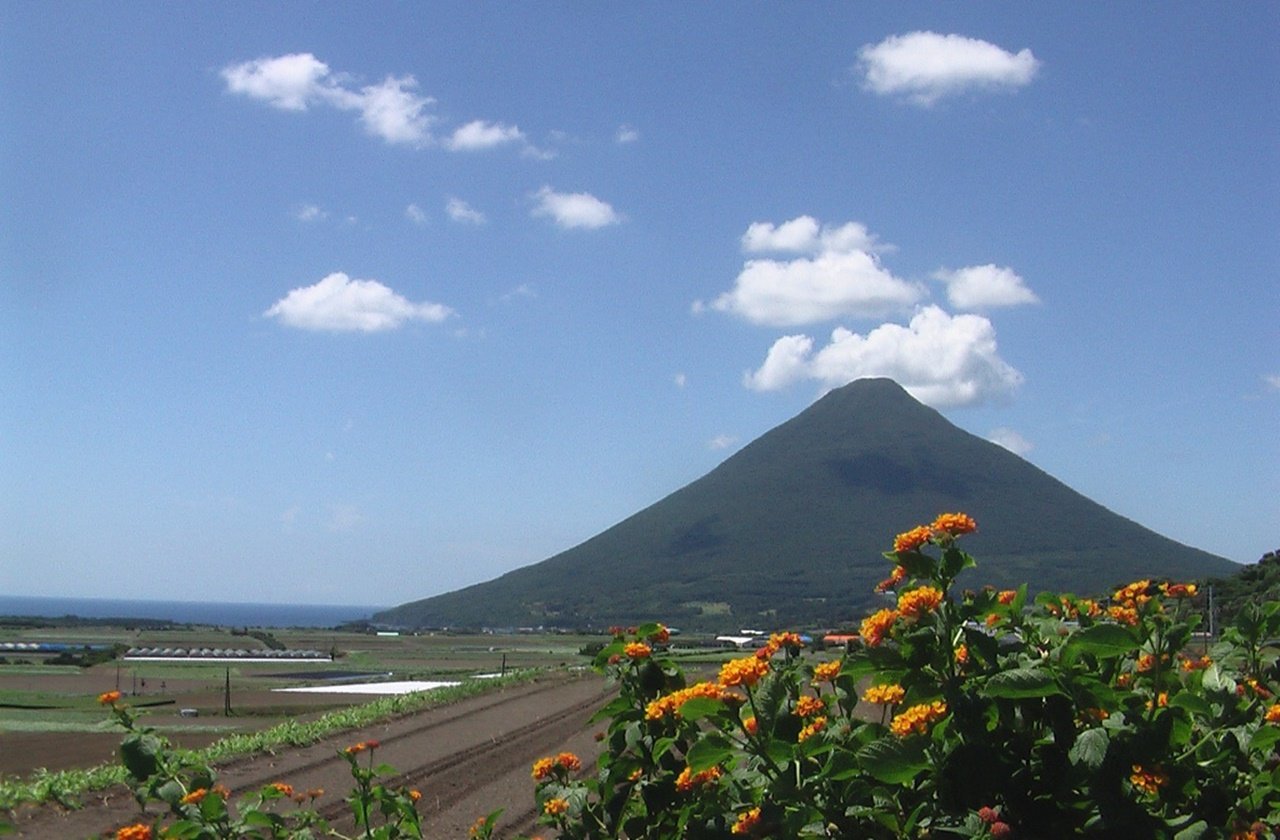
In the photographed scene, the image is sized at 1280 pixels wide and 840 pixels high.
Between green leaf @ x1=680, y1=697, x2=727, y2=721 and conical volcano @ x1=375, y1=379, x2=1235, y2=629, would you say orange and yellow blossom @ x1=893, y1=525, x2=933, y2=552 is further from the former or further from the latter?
conical volcano @ x1=375, y1=379, x2=1235, y2=629

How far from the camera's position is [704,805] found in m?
2.57

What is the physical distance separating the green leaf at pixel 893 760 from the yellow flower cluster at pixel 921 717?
0.12 ft

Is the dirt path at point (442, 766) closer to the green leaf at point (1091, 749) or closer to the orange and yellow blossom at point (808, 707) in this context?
the orange and yellow blossom at point (808, 707)

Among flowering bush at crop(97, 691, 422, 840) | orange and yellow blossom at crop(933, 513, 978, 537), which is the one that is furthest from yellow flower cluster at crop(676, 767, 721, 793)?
flowering bush at crop(97, 691, 422, 840)

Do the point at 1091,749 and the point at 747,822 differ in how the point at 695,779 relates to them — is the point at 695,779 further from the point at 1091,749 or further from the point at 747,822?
the point at 1091,749

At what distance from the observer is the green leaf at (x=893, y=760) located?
85.0 inches

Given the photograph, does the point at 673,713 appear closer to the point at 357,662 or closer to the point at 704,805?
the point at 704,805

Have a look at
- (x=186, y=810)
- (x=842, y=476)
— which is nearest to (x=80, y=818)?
(x=186, y=810)

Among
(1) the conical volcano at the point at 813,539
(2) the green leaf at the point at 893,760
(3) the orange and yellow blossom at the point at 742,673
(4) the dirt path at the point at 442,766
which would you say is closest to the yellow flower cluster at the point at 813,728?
(3) the orange and yellow blossom at the point at 742,673

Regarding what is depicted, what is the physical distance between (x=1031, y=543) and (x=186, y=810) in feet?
421

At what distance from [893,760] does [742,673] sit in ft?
1.18

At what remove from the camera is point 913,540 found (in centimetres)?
226

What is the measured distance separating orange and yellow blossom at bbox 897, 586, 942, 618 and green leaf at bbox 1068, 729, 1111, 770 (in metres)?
0.34

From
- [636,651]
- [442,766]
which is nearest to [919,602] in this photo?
[636,651]
